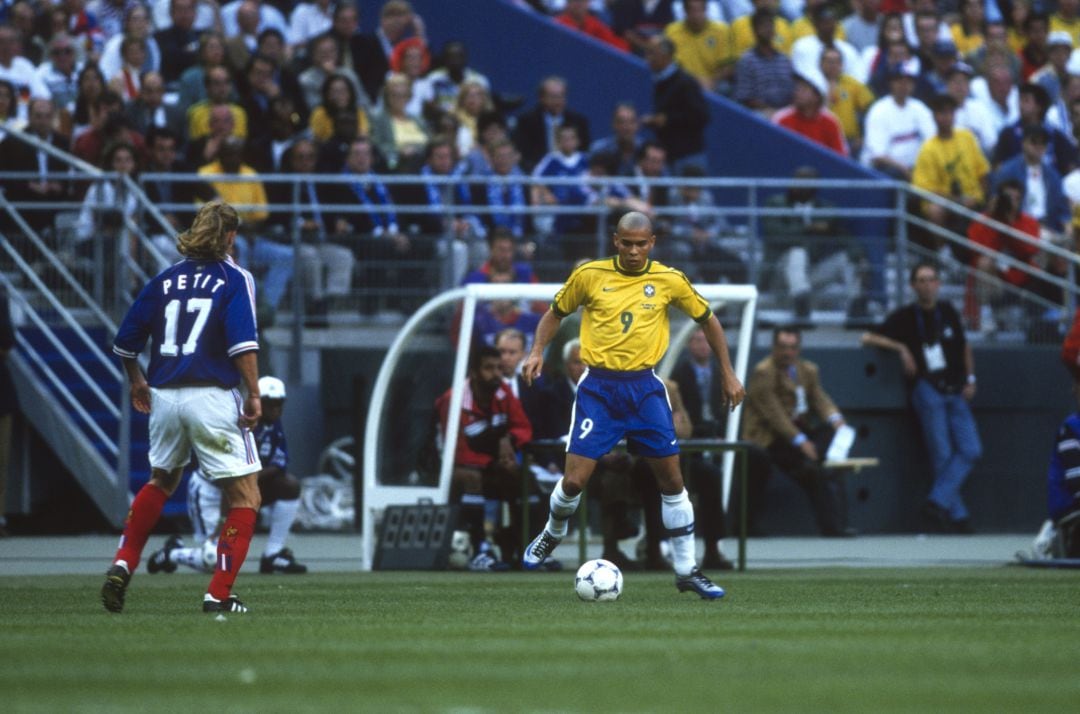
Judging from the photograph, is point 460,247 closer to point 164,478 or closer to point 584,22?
point 584,22

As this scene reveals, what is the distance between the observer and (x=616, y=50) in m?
24.8

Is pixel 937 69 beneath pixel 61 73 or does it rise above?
above

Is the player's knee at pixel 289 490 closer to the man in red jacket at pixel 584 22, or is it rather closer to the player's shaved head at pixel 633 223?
the player's shaved head at pixel 633 223

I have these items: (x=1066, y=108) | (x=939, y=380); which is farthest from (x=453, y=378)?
(x=1066, y=108)

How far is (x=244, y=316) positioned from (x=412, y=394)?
7.28 meters

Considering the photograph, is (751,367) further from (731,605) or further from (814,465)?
(731,605)

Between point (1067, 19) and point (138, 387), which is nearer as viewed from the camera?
point (138, 387)

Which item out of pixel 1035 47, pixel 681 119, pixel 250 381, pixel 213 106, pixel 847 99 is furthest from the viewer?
pixel 1035 47

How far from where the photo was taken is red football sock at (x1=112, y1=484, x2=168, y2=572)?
11320mm

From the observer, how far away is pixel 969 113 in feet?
81.7

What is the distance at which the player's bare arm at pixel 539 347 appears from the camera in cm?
1281

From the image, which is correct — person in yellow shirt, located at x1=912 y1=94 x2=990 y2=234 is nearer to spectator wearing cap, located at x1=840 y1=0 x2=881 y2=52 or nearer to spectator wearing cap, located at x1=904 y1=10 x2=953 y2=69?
spectator wearing cap, located at x1=904 y1=10 x2=953 y2=69

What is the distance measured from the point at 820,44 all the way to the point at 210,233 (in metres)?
15.5

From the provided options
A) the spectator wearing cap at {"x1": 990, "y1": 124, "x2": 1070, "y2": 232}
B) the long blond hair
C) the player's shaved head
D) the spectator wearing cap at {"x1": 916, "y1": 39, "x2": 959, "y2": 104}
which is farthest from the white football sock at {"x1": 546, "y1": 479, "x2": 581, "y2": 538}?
the spectator wearing cap at {"x1": 916, "y1": 39, "x2": 959, "y2": 104}
